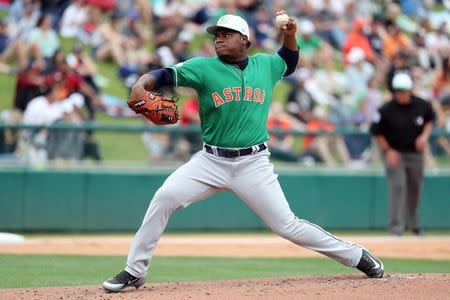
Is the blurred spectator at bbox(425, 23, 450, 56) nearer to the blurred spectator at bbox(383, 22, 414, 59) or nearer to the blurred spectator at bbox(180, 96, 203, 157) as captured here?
the blurred spectator at bbox(383, 22, 414, 59)

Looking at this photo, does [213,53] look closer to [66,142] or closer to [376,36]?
[376,36]

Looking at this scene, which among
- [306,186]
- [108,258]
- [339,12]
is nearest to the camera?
[108,258]

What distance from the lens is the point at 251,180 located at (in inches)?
261

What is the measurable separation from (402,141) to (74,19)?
5.83 metres

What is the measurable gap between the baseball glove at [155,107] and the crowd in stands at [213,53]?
19.6 feet

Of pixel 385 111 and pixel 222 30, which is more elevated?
pixel 222 30

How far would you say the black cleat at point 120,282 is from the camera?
647 centimetres

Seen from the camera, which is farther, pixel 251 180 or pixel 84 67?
pixel 84 67

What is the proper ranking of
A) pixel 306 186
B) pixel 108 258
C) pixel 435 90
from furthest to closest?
pixel 435 90 < pixel 306 186 < pixel 108 258

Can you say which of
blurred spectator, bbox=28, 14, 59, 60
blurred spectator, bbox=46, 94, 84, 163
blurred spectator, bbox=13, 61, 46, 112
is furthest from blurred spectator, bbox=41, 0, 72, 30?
blurred spectator, bbox=46, 94, 84, 163

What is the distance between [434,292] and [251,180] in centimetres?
147

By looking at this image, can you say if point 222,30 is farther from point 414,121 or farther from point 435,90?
point 435,90

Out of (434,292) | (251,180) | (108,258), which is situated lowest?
(108,258)

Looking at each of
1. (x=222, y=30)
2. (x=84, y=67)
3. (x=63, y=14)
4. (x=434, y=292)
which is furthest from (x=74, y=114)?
(x=434, y=292)
